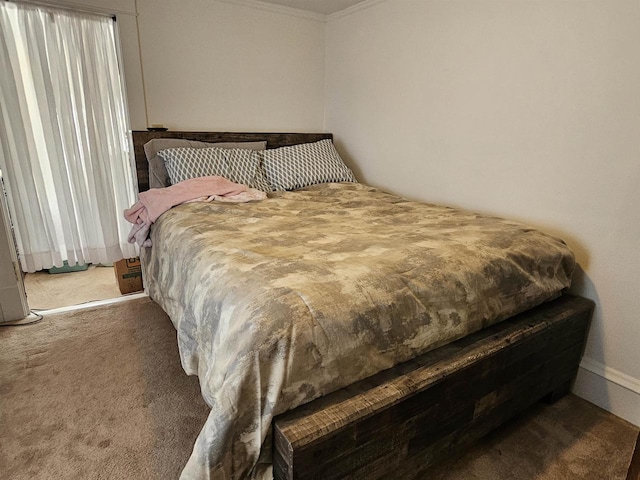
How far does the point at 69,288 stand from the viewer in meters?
2.78

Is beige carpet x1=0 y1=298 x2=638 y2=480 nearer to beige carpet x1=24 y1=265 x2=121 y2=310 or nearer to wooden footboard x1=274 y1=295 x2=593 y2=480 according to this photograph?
wooden footboard x1=274 y1=295 x2=593 y2=480

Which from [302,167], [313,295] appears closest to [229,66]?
[302,167]

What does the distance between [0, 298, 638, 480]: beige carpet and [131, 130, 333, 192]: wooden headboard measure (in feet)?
3.63

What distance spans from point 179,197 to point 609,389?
2.31 meters

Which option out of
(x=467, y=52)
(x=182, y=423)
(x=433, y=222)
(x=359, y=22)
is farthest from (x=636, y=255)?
(x=359, y=22)

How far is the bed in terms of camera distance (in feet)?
3.00

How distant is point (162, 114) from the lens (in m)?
2.63

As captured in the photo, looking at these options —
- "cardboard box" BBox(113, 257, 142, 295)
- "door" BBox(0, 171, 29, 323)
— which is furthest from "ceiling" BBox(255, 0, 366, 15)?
"door" BBox(0, 171, 29, 323)

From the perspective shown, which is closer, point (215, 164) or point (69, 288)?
point (215, 164)

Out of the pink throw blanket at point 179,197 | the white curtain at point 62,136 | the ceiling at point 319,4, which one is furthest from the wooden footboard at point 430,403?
the ceiling at point 319,4

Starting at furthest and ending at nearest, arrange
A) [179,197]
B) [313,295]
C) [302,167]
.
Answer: [302,167]
[179,197]
[313,295]

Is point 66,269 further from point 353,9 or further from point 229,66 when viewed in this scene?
point 353,9

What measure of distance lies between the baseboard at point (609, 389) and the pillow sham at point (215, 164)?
2.02m

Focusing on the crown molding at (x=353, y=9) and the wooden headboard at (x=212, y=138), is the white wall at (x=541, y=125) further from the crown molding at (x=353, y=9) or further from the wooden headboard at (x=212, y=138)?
the wooden headboard at (x=212, y=138)
